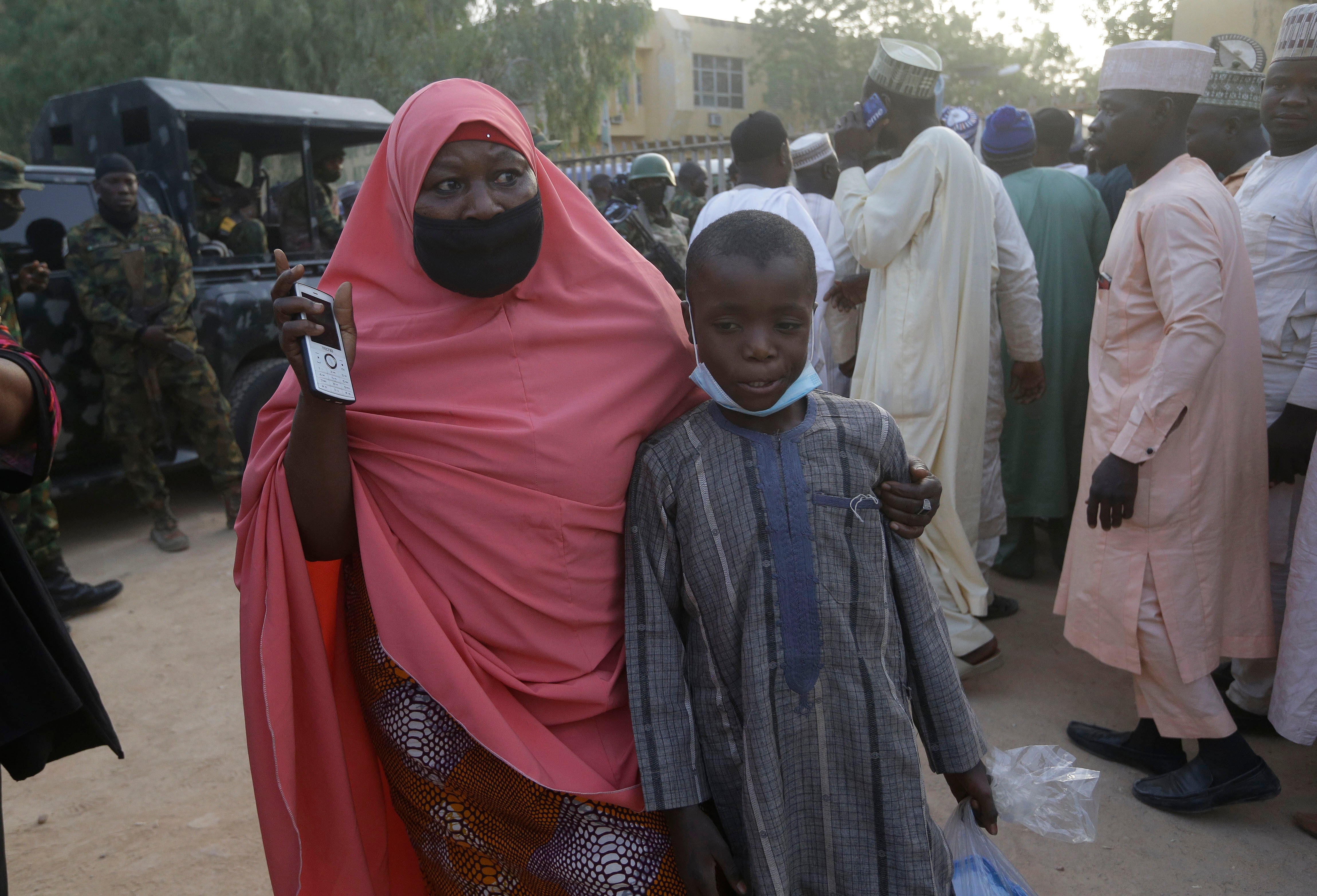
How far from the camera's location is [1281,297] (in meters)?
2.95

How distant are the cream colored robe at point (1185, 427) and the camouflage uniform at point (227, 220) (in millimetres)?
5946

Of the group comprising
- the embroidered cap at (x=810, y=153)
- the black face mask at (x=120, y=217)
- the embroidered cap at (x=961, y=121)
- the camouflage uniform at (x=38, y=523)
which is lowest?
the camouflage uniform at (x=38, y=523)

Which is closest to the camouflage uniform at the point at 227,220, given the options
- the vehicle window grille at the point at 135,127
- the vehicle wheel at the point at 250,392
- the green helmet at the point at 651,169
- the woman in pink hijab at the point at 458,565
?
the vehicle window grille at the point at 135,127

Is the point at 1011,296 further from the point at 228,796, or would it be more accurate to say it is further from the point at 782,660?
the point at 228,796

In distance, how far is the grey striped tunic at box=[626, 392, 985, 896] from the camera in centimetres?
149

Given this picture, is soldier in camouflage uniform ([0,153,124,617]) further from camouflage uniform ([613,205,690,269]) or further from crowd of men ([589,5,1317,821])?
crowd of men ([589,5,1317,821])

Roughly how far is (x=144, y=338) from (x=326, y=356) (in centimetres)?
457

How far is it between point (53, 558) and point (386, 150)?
A: 3.85 m

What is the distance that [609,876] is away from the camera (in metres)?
1.49

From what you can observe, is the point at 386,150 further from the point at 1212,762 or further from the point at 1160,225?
the point at 1212,762

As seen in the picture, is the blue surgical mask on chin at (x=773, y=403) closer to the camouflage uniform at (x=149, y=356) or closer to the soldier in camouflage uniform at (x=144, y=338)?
the soldier in camouflage uniform at (x=144, y=338)

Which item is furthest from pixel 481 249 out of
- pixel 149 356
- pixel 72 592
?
pixel 149 356

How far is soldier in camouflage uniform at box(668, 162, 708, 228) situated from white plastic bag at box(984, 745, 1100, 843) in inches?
330

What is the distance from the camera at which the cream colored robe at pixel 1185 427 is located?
8.14ft
